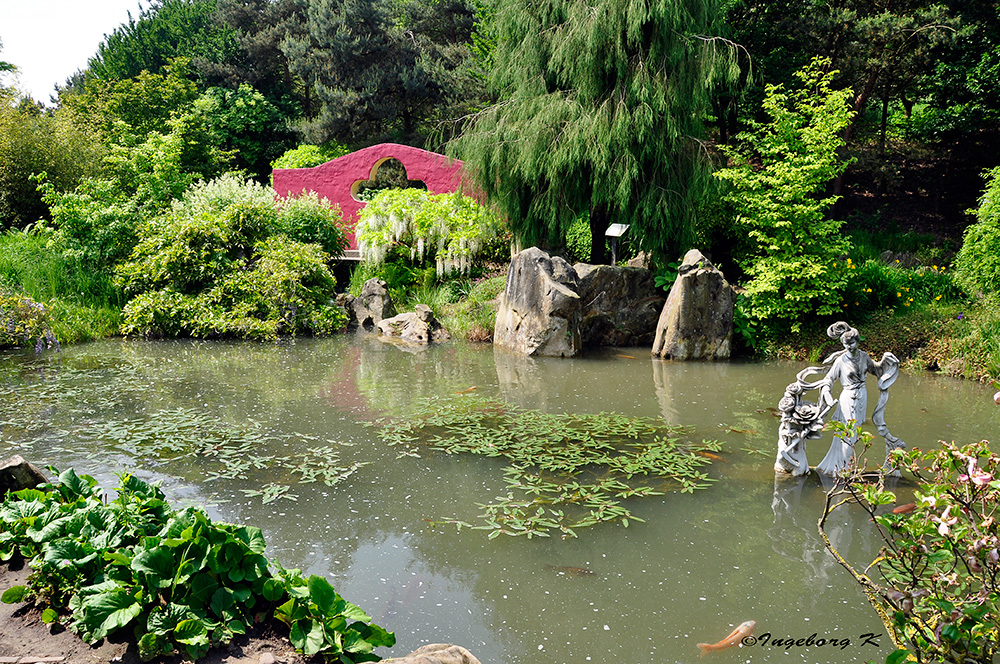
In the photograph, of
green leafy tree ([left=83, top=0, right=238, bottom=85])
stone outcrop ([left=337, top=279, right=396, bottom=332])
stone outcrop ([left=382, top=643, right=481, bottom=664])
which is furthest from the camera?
green leafy tree ([left=83, top=0, right=238, bottom=85])

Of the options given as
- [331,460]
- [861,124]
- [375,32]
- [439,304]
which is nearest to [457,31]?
[375,32]

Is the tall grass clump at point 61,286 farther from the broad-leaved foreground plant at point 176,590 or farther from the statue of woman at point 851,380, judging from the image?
the statue of woman at point 851,380

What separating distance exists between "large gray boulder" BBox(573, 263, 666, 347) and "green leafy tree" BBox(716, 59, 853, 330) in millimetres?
1806

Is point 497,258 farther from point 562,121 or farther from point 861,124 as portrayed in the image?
point 861,124

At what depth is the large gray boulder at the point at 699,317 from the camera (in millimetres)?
11117

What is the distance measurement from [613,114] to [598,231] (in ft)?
8.14

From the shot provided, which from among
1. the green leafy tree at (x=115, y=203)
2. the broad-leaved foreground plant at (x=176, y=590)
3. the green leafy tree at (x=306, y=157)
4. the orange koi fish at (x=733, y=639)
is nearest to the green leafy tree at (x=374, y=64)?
the green leafy tree at (x=306, y=157)

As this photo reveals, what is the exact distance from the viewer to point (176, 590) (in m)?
2.58

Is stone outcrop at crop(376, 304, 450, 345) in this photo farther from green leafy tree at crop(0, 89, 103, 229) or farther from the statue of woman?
green leafy tree at crop(0, 89, 103, 229)

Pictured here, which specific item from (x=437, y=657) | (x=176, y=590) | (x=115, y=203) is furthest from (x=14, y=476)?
(x=115, y=203)

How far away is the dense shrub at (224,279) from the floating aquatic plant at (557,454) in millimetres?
5779

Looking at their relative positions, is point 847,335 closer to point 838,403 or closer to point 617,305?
point 838,403

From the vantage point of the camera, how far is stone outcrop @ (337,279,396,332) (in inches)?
551

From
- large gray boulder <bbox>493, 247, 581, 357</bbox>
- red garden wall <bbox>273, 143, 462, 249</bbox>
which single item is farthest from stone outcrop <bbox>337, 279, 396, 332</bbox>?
red garden wall <bbox>273, 143, 462, 249</bbox>
